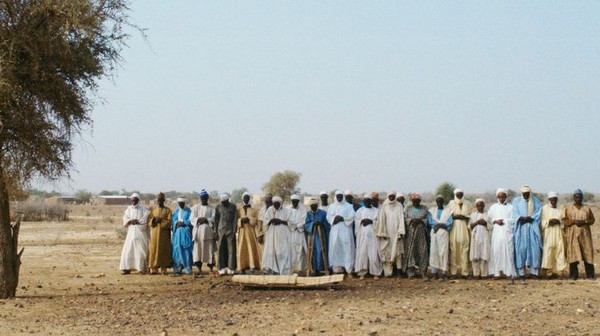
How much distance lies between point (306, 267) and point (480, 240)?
383cm

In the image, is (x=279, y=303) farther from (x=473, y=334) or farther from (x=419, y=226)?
(x=419, y=226)

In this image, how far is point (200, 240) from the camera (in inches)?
750

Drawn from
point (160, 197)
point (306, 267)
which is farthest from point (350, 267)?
point (160, 197)

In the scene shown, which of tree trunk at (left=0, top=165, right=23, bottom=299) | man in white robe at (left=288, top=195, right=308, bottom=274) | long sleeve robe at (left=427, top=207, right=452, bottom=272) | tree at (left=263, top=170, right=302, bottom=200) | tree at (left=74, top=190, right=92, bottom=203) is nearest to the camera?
tree trunk at (left=0, top=165, right=23, bottom=299)

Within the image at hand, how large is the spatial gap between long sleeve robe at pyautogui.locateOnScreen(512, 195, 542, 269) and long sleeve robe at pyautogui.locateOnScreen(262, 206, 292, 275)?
4908 mm

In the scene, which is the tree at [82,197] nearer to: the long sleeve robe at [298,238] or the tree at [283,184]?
the tree at [283,184]

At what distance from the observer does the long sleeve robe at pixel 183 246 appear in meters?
19.0

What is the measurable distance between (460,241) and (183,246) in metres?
6.19

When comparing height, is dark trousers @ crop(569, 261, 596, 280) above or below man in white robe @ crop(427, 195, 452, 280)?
below

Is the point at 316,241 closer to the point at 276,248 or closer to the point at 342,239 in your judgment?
the point at 342,239

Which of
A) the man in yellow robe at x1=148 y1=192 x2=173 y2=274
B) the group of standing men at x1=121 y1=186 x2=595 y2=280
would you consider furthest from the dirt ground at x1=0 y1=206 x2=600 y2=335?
the group of standing men at x1=121 y1=186 x2=595 y2=280

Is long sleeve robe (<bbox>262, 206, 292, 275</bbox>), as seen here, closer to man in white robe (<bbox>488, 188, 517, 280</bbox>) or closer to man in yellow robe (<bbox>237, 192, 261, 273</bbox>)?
man in yellow robe (<bbox>237, 192, 261, 273</bbox>)

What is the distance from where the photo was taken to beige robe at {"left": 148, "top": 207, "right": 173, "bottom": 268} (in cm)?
1905

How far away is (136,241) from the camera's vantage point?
1939 cm
